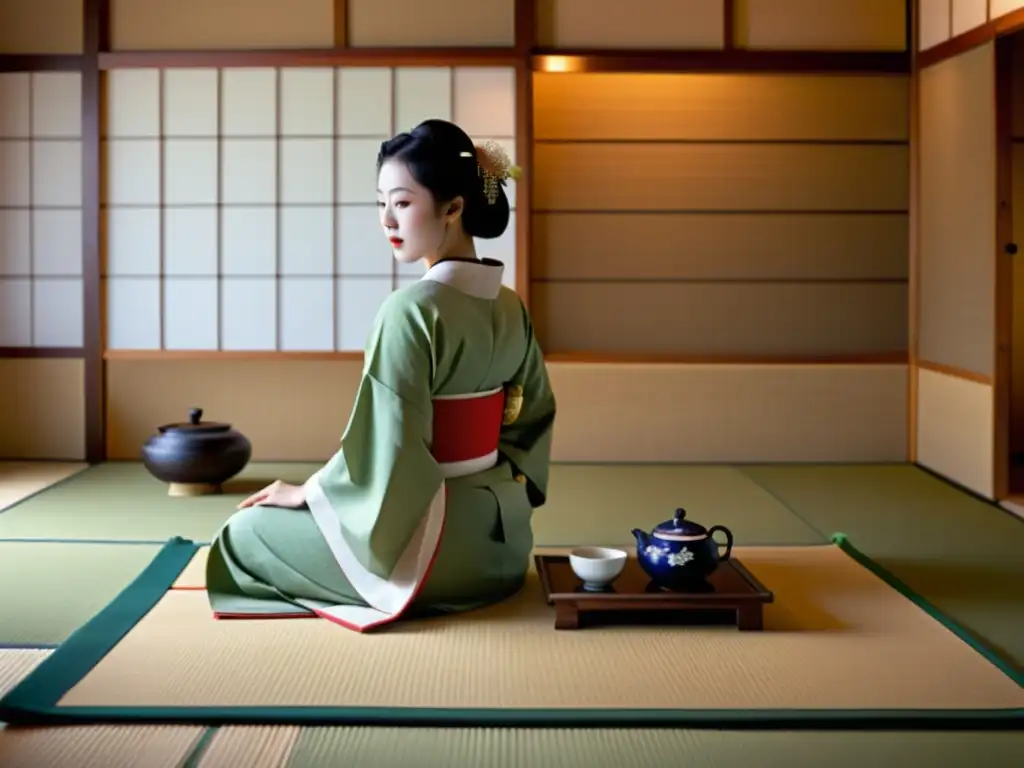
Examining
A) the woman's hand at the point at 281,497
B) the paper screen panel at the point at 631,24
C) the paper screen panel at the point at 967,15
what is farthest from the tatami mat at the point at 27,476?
the paper screen panel at the point at 967,15

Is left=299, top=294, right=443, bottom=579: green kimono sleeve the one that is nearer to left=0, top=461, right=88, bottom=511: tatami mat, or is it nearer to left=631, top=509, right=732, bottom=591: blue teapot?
left=631, top=509, right=732, bottom=591: blue teapot

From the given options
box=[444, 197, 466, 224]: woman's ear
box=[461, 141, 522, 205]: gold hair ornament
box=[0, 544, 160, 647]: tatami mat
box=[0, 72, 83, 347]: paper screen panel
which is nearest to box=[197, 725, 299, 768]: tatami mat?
box=[0, 544, 160, 647]: tatami mat

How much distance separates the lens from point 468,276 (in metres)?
3.18

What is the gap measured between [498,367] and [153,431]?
314 centimetres

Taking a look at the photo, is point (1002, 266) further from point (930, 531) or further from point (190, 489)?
point (190, 489)

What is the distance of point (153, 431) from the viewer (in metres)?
5.93

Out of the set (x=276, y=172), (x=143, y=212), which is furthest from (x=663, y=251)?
(x=143, y=212)

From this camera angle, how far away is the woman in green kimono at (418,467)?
3016 millimetres

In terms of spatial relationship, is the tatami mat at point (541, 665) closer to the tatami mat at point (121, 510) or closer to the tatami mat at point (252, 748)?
the tatami mat at point (252, 748)

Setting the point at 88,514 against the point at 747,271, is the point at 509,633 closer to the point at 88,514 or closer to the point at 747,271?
the point at 88,514

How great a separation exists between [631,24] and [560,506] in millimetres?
2354

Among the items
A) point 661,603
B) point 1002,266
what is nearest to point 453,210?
point 661,603

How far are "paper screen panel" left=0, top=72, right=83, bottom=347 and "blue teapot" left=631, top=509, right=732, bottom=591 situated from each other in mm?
3732

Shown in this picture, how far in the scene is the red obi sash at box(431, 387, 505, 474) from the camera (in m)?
3.16
